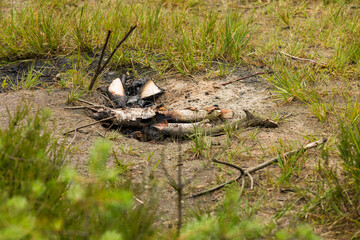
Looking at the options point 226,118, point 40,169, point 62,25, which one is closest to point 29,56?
point 62,25

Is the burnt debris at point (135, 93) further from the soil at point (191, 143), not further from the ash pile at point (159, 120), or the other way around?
the ash pile at point (159, 120)

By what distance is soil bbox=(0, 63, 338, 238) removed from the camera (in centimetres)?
226

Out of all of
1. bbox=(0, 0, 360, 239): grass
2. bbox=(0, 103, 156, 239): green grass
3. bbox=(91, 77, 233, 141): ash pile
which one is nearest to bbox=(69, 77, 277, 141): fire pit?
bbox=(91, 77, 233, 141): ash pile

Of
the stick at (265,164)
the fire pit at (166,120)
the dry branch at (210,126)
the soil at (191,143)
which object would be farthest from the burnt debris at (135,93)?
the stick at (265,164)

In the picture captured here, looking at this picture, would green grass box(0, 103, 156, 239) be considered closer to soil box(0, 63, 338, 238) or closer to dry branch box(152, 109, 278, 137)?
soil box(0, 63, 338, 238)

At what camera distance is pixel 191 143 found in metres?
2.89

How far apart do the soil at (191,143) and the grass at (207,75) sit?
Result: 3cm

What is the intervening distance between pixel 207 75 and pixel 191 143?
1119 mm

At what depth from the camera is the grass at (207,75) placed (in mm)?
1595

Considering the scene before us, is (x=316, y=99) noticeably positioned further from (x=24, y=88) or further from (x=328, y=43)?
(x=24, y=88)

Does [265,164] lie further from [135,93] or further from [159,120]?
[135,93]

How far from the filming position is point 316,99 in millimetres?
3135

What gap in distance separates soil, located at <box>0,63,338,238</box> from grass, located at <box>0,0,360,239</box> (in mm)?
34

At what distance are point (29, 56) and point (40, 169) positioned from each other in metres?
2.71
